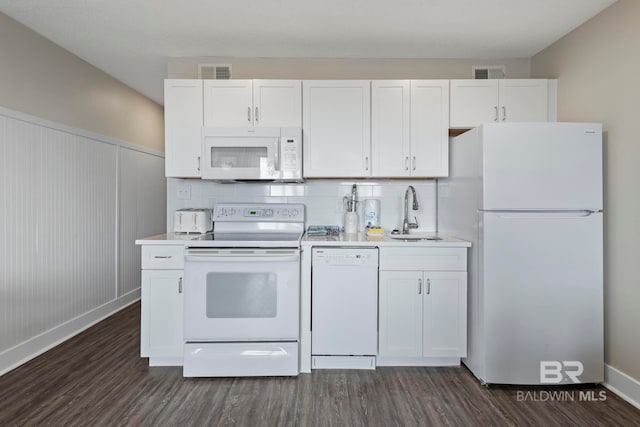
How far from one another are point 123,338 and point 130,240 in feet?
4.29

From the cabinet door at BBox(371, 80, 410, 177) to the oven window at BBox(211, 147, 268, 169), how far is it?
905 mm

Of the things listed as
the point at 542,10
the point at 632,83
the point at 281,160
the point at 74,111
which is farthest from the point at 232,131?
the point at 632,83

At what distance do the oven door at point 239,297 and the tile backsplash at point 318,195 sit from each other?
33.4 inches

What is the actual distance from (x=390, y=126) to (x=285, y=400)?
2113mm

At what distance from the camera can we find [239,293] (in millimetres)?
2361

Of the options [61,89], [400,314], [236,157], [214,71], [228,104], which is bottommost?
[400,314]

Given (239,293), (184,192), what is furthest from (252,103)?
(239,293)

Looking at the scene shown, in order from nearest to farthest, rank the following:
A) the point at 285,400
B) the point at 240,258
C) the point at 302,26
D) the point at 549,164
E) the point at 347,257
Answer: the point at 285,400, the point at 549,164, the point at 240,258, the point at 347,257, the point at 302,26

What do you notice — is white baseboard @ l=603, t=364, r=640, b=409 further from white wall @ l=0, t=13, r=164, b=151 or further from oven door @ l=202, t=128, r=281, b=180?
white wall @ l=0, t=13, r=164, b=151

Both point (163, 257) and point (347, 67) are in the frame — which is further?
point (347, 67)

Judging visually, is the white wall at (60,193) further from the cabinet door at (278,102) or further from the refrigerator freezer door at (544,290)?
the refrigerator freezer door at (544,290)

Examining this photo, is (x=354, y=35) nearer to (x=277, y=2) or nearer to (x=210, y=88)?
(x=277, y=2)

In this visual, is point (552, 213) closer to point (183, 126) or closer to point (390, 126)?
point (390, 126)

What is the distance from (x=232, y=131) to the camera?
269 cm
